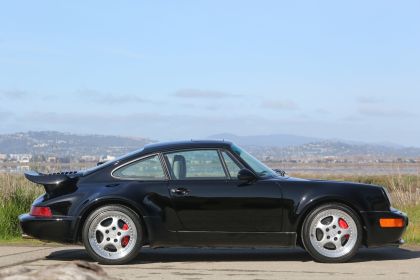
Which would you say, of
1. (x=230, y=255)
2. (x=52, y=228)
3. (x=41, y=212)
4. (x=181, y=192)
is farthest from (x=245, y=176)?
(x=41, y=212)

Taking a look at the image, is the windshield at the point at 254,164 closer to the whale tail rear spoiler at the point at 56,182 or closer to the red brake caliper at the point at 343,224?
the red brake caliper at the point at 343,224

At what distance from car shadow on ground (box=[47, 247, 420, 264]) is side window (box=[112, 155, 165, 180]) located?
3.23 ft

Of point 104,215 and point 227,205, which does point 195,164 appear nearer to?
point 227,205

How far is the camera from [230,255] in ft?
30.0

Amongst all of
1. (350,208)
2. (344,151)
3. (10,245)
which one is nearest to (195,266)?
(350,208)

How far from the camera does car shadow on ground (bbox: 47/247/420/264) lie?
28.9 ft

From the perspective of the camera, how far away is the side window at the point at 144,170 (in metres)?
8.77

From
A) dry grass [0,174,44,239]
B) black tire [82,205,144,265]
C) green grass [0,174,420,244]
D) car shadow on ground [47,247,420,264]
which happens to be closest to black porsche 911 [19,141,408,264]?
black tire [82,205,144,265]

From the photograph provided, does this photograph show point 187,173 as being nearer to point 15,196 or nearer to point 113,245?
point 113,245

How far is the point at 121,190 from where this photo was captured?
28.2 ft

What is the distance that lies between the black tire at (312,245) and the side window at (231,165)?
0.96 m

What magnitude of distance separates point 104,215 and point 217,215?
129 cm

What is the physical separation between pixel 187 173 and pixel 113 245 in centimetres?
119

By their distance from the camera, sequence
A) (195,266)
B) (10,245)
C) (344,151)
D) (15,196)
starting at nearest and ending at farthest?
1. (195,266)
2. (10,245)
3. (15,196)
4. (344,151)
